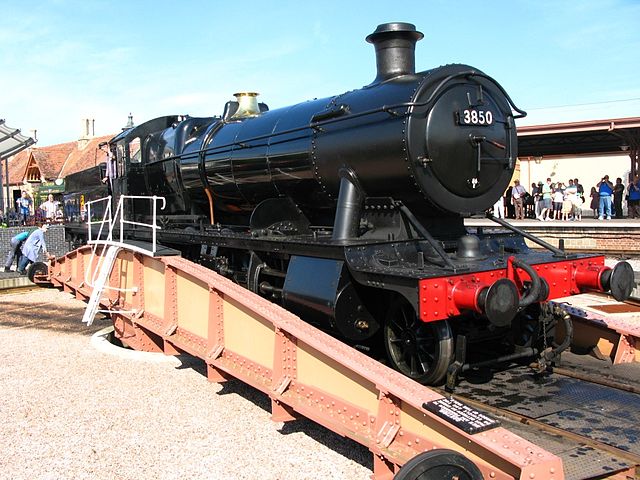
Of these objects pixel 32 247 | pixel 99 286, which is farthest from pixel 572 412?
pixel 32 247

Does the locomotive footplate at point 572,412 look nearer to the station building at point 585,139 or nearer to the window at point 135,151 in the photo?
the window at point 135,151

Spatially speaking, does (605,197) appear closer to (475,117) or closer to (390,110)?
(475,117)

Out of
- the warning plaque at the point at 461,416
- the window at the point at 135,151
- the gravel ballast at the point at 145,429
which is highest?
the window at the point at 135,151

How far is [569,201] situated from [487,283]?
19.9 metres

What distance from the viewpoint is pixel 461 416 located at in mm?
3438

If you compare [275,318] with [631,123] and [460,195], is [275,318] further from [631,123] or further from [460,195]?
[631,123]

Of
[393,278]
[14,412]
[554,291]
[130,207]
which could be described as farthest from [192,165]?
[554,291]

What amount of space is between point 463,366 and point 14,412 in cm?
394

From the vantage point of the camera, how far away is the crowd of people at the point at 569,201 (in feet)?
70.4

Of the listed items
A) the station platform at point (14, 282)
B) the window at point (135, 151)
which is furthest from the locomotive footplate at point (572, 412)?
the station platform at point (14, 282)

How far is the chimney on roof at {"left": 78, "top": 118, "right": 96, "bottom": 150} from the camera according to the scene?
54997 millimetres

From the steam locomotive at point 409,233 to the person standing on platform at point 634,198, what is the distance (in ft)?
56.7

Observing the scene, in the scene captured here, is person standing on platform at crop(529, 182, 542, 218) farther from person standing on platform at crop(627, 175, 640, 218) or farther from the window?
the window

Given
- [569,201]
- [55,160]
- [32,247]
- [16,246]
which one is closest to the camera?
[32,247]
